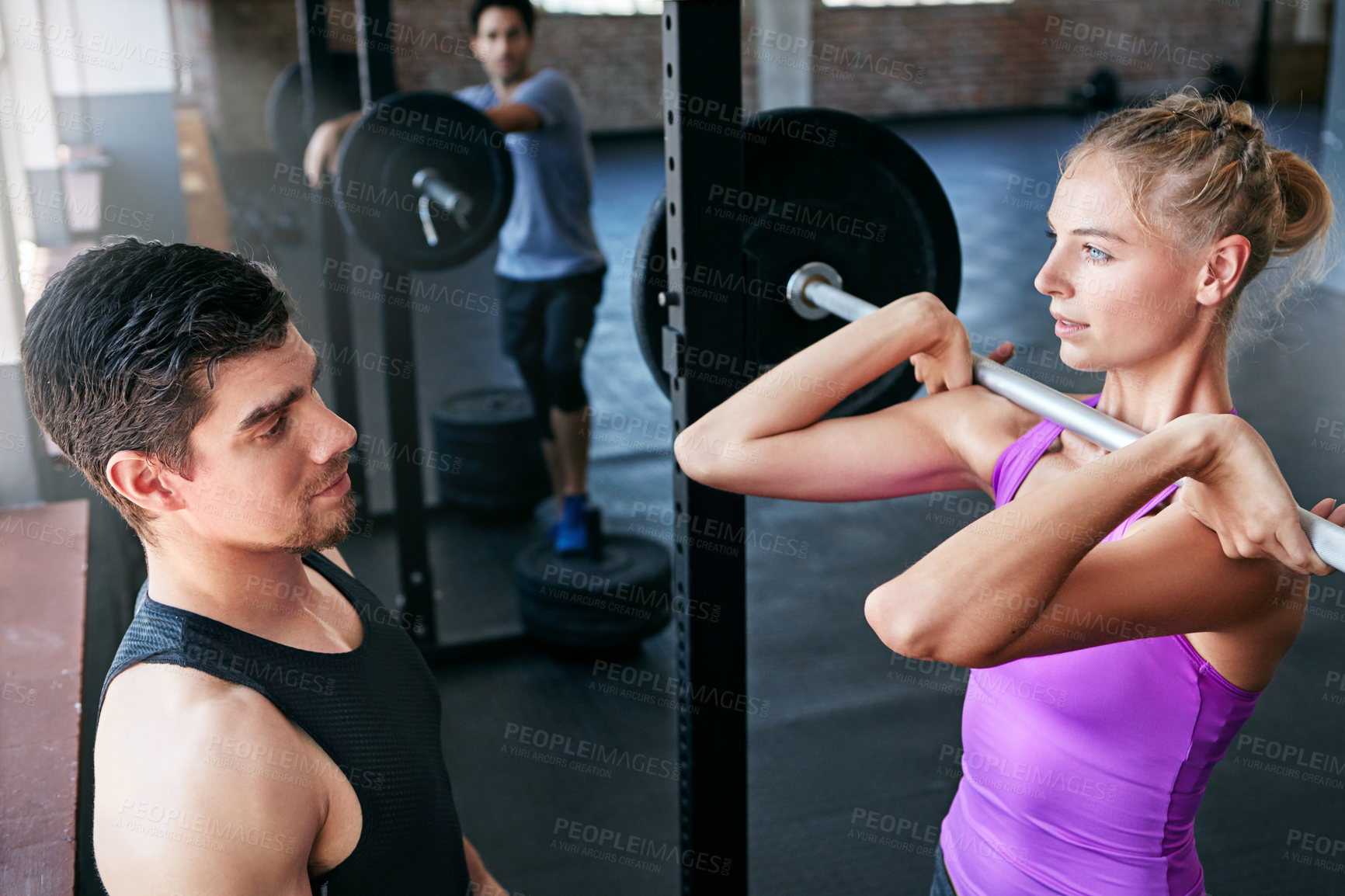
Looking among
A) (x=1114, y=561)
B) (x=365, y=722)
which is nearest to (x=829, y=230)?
(x=1114, y=561)

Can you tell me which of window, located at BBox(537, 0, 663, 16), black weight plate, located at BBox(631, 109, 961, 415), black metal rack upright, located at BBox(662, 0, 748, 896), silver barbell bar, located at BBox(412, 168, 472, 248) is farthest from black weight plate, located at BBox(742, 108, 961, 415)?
window, located at BBox(537, 0, 663, 16)

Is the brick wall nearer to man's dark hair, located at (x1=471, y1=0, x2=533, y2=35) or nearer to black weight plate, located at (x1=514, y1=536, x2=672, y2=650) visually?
man's dark hair, located at (x1=471, y1=0, x2=533, y2=35)

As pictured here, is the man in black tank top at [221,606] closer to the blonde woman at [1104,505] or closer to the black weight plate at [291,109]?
the blonde woman at [1104,505]

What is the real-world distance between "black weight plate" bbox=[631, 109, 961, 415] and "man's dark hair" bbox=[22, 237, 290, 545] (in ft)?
1.85

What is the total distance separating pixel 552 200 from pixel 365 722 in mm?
2477

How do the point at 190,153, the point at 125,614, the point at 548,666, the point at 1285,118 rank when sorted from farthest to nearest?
1. the point at 1285,118
2. the point at 190,153
3. the point at 548,666
4. the point at 125,614

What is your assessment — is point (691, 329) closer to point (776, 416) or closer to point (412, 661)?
point (776, 416)

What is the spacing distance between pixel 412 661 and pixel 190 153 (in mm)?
7028

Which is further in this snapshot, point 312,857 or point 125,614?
point 125,614

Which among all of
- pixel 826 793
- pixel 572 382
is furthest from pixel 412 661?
pixel 572 382

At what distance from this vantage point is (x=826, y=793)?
252 centimetres

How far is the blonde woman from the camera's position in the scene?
2.95ft

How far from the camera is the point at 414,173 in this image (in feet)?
9.01

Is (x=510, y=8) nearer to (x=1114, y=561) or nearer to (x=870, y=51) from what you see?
(x=1114, y=561)
